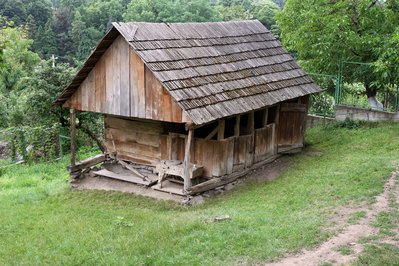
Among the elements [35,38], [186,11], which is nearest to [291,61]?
[35,38]

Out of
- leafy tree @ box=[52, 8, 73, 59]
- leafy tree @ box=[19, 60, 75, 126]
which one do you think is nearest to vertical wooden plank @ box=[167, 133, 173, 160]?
leafy tree @ box=[19, 60, 75, 126]

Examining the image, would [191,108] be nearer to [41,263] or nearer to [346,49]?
[41,263]

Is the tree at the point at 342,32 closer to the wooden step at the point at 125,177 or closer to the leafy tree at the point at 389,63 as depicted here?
the leafy tree at the point at 389,63

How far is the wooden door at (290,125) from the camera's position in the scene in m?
15.6

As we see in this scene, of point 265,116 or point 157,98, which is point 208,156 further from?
point 265,116

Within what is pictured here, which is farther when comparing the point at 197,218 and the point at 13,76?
the point at 13,76

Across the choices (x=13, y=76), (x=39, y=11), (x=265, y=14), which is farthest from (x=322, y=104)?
(x=39, y=11)

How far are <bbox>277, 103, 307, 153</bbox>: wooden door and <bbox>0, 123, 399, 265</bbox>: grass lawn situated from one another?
54cm

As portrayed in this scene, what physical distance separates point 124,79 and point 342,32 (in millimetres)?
9055

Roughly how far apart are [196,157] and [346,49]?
8.41 metres

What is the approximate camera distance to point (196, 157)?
1284 centimetres

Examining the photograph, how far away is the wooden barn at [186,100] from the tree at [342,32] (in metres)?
2.85

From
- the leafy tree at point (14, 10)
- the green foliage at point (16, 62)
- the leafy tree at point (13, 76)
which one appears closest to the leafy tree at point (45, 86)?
the leafy tree at point (13, 76)

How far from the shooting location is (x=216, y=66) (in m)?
13.1
